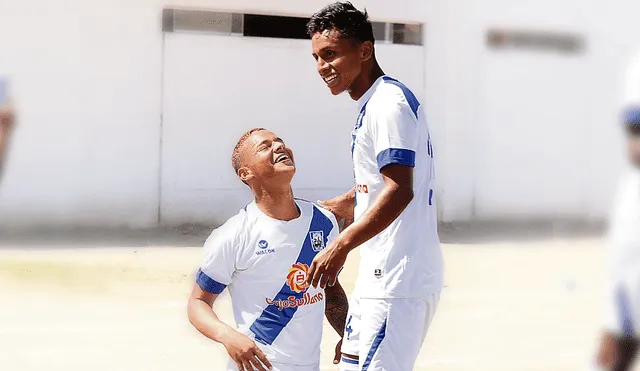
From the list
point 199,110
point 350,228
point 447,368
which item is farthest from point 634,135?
point 199,110

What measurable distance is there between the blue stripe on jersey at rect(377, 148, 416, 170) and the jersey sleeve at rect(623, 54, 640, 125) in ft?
4.97

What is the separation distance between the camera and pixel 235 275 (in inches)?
138

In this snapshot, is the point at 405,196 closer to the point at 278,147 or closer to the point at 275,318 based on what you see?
the point at 278,147

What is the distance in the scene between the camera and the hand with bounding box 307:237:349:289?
3279 mm

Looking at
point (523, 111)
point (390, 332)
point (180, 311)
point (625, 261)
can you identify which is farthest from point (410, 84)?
point (625, 261)

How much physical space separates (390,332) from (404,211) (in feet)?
1.43

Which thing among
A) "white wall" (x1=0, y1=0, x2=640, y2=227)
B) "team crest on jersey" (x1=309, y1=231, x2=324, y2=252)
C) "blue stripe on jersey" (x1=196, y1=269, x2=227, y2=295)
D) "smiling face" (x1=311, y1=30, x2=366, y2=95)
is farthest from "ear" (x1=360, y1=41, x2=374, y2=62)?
"white wall" (x1=0, y1=0, x2=640, y2=227)

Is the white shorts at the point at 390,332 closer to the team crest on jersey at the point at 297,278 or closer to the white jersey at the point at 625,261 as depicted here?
the team crest on jersey at the point at 297,278

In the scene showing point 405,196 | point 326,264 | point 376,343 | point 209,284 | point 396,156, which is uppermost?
point 396,156

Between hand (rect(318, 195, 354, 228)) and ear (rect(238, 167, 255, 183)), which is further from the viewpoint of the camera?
hand (rect(318, 195, 354, 228))

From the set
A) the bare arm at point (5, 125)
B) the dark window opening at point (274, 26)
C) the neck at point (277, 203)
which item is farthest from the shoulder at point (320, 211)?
the dark window opening at point (274, 26)

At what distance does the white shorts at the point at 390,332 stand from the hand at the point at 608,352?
150 cm

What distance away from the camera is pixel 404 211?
3.51m

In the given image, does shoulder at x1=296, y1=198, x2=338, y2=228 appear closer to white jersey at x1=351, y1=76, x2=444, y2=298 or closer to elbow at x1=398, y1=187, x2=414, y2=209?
white jersey at x1=351, y1=76, x2=444, y2=298
